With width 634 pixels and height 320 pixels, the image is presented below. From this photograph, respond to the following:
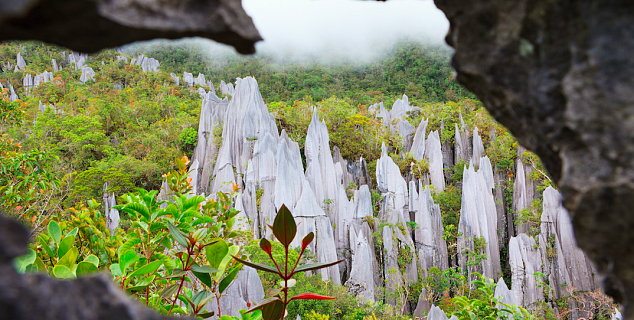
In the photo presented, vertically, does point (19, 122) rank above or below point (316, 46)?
below

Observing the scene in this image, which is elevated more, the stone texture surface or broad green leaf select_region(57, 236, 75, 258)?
the stone texture surface

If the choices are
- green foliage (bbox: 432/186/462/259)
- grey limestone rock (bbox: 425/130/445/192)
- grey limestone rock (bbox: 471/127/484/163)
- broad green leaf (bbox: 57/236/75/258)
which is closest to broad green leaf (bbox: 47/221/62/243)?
broad green leaf (bbox: 57/236/75/258)

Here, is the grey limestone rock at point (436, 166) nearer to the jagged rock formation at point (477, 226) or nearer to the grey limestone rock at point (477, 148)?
the jagged rock formation at point (477, 226)

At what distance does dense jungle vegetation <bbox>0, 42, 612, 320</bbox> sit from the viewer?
1480mm

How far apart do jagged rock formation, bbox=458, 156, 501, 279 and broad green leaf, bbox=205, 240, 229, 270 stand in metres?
11.7

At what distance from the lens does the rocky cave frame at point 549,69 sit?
0.50 m

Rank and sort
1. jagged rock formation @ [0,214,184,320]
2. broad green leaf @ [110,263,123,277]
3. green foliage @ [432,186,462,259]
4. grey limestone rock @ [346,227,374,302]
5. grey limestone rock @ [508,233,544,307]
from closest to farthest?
jagged rock formation @ [0,214,184,320] → broad green leaf @ [110,263,123,277] → grey limestone rock @ [346,227,374,302] → grey limestone rock @ [508,233,544,307] → green foliage @ [432,186,462,259]

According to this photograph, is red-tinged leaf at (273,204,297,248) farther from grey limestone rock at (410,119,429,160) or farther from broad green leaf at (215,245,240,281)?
grey limestone rock at (410,119,429,160)

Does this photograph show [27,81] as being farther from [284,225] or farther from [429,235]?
[284,225]

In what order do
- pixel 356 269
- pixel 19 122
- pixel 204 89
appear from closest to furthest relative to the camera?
1. pixel 19 122
2. pixel 356 269
3. pixel 204 89


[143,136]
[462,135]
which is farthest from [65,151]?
[462,135]

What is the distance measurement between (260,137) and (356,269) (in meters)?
6.67

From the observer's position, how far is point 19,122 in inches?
173

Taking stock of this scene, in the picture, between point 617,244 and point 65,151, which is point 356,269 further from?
point 65,151
